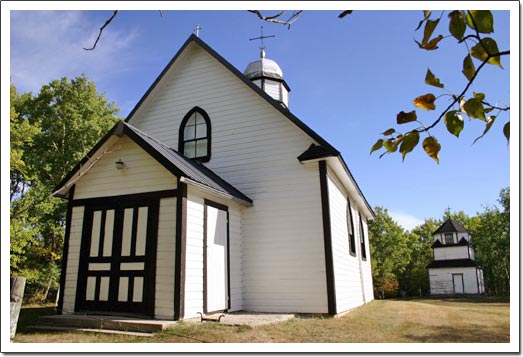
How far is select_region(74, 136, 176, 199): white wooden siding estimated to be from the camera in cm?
880

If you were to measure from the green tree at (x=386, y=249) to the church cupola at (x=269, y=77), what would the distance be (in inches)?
1236

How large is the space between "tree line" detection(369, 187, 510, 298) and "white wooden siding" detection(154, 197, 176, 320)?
126ft

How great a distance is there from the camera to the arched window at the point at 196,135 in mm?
12109

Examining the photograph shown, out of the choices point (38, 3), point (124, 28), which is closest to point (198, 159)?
point (124, 28)

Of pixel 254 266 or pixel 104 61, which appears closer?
pixel 104 61

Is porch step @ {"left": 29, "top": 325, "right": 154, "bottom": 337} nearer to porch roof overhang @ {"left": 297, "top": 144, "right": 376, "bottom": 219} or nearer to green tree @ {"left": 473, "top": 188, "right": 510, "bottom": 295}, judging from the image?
porch roof overhang @ {"left": 297, "top": 144, "right": 376, "bottom": 219}

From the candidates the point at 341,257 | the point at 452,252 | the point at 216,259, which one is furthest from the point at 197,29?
the point at 452,252

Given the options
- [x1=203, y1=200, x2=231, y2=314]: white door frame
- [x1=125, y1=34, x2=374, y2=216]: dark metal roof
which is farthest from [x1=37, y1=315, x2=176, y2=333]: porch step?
[x1=125, y1=34, x2=374, y2=216]: dark metal roof

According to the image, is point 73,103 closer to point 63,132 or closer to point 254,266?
point 63,132

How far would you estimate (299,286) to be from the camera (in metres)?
9.84

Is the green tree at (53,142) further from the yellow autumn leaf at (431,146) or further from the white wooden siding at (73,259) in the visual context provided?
the yellow autumn leaf at (431,146)

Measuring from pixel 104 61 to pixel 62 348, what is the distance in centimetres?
504

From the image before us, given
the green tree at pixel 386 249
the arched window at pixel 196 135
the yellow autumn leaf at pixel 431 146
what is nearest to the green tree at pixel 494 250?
the green tree at pixel 386 249

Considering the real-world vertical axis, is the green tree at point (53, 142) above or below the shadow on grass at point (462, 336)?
above
